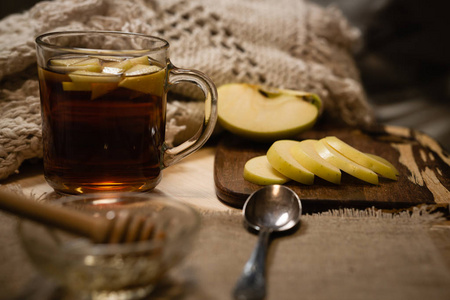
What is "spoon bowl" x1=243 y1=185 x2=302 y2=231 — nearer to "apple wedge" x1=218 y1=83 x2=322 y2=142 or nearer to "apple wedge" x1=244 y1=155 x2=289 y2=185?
"apple wedge" x1=244 y1=155 x2=289 y2=185

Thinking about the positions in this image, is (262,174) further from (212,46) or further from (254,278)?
(212,46)

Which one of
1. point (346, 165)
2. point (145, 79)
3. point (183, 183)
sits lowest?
point (183, 183)

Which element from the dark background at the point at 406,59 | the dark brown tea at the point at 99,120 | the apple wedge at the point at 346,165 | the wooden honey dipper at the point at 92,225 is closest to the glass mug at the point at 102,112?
the dark brown tea at the point at 99,120

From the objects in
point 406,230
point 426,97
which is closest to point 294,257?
point 406,230

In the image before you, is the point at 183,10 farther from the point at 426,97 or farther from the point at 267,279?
the point at 426,97

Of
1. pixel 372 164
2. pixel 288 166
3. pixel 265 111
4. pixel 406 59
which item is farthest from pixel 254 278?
pixel 406 59

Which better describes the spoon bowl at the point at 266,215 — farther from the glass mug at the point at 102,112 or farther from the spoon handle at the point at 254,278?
the glass mug at the point at 102,112
